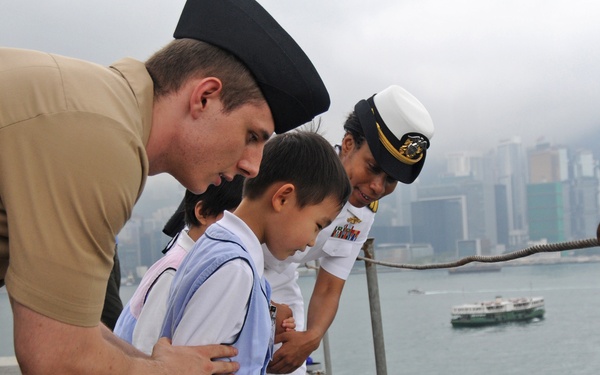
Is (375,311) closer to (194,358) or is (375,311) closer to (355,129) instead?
(355,129)

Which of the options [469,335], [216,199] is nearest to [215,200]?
[216,199]

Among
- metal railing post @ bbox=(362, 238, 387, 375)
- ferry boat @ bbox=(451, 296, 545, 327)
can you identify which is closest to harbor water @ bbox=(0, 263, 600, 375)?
ferry boat @ bbox=(451, 296, 545, 327)

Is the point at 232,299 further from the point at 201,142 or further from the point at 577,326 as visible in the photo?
the point at 577,326

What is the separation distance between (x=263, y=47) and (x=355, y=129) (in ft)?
5.13

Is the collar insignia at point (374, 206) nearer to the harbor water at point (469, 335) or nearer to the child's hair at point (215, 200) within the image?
the child's hair at point (215, 200)

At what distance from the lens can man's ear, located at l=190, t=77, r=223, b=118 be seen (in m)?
1.37

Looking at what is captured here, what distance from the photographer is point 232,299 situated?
1654 millimetres

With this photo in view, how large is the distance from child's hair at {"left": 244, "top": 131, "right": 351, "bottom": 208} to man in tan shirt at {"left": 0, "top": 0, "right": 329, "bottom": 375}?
59cm

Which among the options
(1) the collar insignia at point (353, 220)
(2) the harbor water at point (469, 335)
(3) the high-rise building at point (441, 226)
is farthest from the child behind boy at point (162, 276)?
(2) the harbor water at point (469, 335)

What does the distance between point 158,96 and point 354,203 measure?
1577 millimetres

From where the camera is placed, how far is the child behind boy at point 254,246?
65.3 inches

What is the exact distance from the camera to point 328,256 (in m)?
3.02

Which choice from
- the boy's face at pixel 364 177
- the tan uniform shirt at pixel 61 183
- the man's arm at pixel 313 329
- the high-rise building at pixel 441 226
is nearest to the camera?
the tan uniform shirt at pixel 61 183

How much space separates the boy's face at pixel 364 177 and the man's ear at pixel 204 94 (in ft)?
4.93
